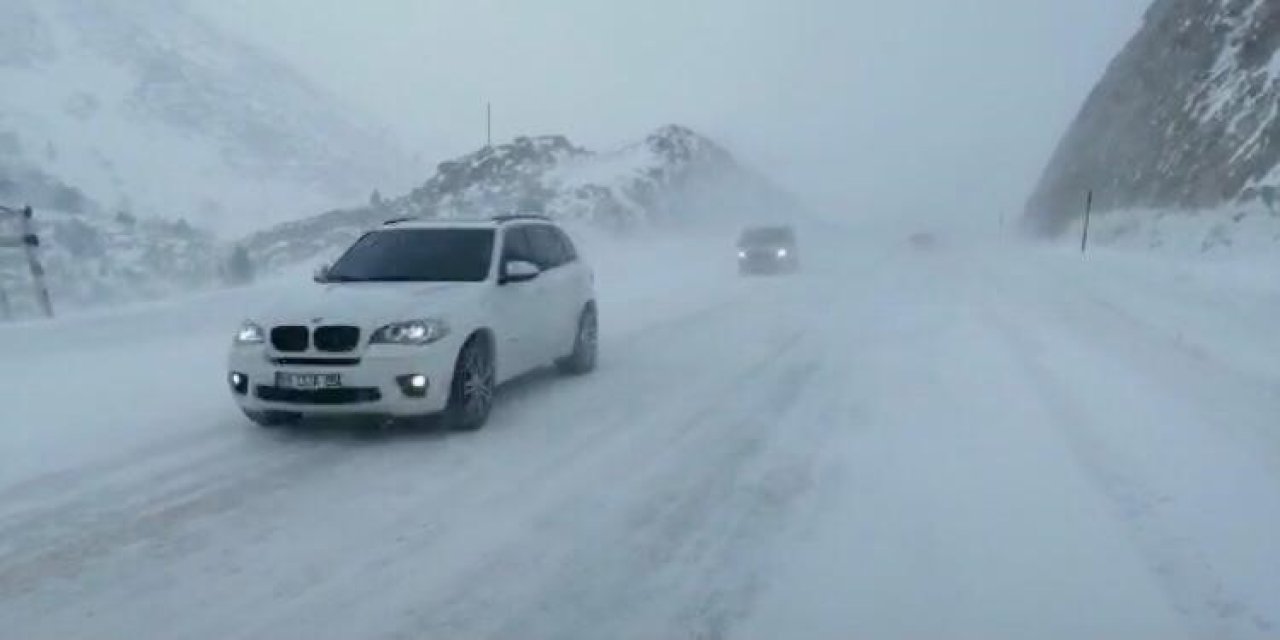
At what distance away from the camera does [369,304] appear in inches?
302

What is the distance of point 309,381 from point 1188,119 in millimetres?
41465

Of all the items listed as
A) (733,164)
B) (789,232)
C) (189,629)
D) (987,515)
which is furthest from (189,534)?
(733,164)

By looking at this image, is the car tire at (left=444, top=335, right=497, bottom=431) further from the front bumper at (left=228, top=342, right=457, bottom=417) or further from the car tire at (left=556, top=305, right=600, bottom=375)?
the car tire at (left=556, top=305, right=600, bottom=375)

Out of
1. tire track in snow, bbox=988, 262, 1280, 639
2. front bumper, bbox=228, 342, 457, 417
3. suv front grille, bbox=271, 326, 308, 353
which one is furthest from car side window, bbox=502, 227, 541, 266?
tire track in snow, bbox=988, 262, 1280, 639

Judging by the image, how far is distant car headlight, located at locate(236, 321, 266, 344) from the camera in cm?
754

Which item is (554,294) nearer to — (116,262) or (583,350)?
(583,350)

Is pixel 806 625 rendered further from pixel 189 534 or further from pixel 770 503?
pixel 189 534

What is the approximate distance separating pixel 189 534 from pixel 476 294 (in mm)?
3442

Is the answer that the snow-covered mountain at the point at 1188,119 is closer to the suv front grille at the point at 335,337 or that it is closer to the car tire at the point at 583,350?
the car tire at the point at 583,350

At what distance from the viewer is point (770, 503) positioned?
5.78m

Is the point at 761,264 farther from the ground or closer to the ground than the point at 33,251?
closer to the ground

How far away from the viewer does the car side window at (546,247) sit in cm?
1012

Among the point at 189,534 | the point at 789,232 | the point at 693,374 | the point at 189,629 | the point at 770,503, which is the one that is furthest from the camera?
the point at 789,232

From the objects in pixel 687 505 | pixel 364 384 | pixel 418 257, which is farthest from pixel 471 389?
pixel 687 505
